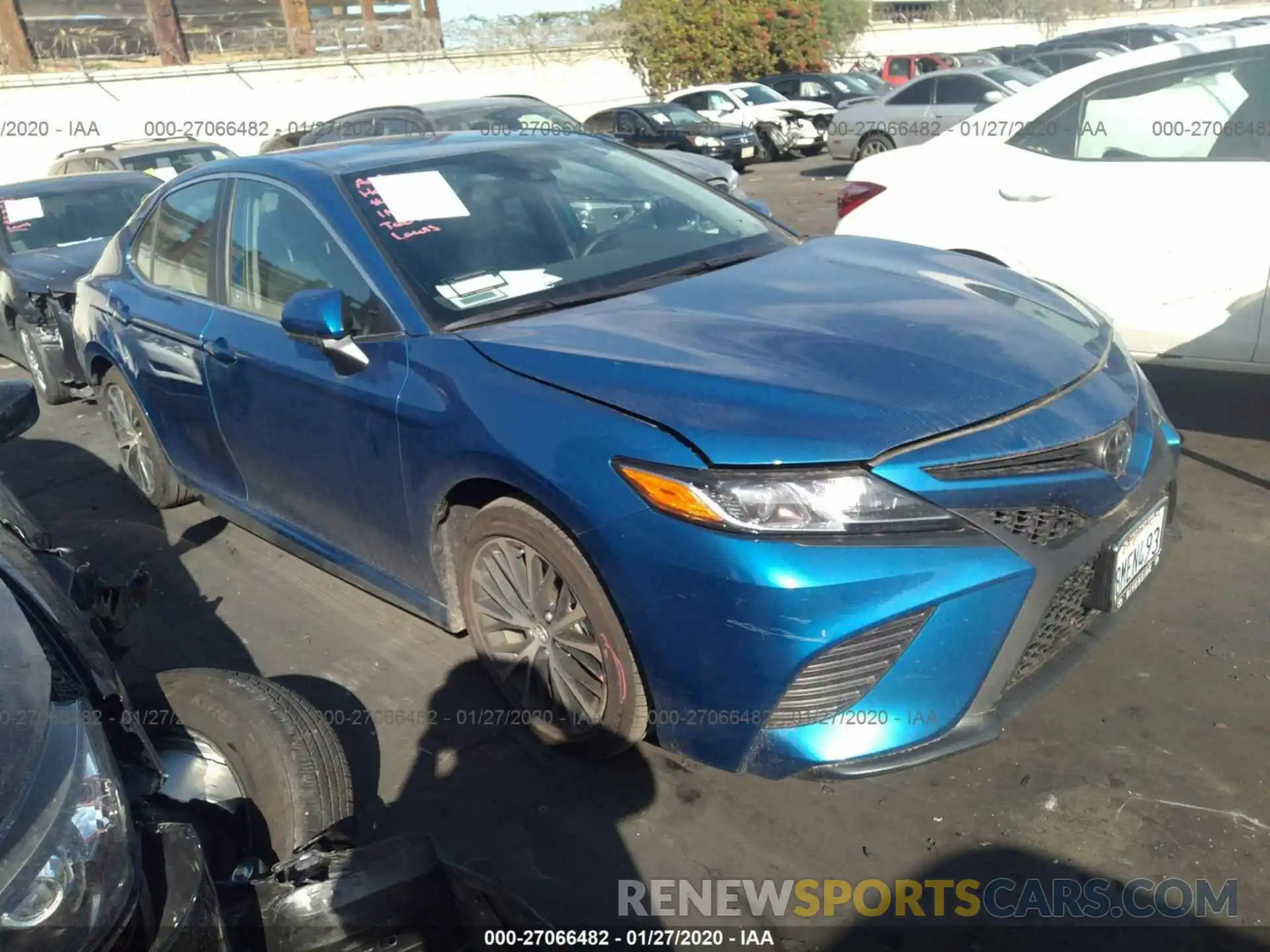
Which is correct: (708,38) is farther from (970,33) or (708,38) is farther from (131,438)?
(131,438)

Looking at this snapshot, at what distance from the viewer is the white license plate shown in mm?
2547

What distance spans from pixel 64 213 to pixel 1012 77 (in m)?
13.3

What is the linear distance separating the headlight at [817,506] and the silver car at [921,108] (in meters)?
13.8

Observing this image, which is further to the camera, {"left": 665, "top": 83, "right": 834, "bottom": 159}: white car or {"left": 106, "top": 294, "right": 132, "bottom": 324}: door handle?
{"left": 665, "top": 83, "right": 834, "bottom": 159}: white car

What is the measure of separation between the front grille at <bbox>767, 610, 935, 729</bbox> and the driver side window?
165cm

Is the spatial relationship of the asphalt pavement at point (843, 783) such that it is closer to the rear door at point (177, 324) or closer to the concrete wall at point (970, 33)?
the rear door at point (177, 324)

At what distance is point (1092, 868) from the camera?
247cm

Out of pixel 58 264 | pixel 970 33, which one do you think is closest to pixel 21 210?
pixel 58 264

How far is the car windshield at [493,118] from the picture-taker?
11.4m

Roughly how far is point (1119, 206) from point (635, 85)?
2878 cm

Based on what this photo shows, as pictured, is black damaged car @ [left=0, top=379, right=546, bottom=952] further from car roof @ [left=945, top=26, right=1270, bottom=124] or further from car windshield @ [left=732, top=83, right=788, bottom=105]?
car windshield @ [left=732, top=83, right=788, bottom=105]

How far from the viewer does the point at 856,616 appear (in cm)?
222

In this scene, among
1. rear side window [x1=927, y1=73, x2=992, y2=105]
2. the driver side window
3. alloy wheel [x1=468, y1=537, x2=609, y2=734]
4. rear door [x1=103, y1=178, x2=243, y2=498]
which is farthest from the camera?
rear side window [x1=927, y1=73, x2=992, y2=105]

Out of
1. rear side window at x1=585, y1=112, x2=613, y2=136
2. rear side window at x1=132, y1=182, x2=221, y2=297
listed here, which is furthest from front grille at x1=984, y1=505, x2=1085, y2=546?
rear side window at x1=585, y1=112, x2=613, y2=136
